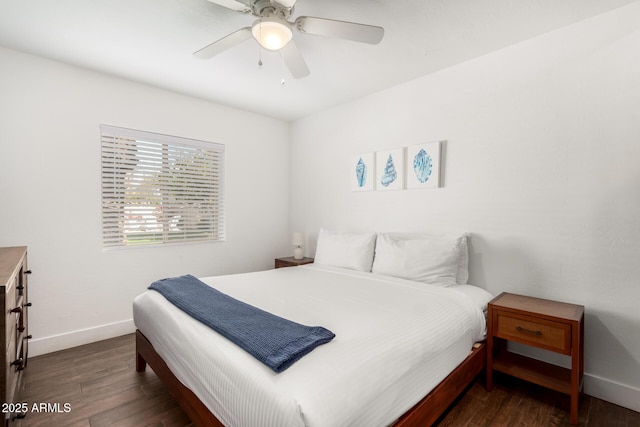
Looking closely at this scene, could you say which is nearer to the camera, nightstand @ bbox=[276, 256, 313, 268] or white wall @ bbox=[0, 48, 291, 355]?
white wall @ bbox=[0, 48, 291, 355]

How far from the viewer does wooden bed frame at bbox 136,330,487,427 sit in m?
1.38

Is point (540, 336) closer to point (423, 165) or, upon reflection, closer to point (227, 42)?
point (423, 165)

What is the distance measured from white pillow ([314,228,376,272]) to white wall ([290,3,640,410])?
0.41m

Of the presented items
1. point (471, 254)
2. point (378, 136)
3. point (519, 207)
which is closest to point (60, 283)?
point (378, 136)

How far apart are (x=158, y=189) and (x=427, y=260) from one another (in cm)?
281

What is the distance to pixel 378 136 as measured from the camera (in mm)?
3307

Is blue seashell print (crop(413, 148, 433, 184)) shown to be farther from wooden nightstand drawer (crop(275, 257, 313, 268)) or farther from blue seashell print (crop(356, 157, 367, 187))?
wooden nightstand drawer (crop(275, 257, 313, 268))

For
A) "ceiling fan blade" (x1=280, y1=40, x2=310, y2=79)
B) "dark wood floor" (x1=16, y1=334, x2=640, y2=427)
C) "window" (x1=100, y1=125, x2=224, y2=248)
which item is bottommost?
"dark wood floor" (x1=16, y1=334, x2=640, y2=427)

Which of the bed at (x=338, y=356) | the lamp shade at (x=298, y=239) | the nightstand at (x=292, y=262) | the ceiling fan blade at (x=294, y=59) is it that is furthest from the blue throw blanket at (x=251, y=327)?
the lamp shade at (x=298, y=239)

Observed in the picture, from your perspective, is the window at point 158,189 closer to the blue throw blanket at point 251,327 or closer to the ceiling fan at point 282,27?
the blue throw blanket at point 251,327

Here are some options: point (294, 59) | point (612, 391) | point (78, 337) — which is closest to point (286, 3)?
point (294, 59)

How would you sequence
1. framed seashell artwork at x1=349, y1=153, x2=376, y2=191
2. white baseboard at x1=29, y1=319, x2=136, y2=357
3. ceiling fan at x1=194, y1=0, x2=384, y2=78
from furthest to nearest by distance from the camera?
framed seashell artwork at x1=349, y1=153, x2=376, y2=191 < white baseboard at x1=29, y1=319, x2=136, y2=357 < ceiling fan at x1=194, y1=0, x2=384, y2=78

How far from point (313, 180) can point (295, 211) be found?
0.57m

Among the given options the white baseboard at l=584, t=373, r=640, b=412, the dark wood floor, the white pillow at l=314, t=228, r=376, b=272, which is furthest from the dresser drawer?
the white pillow at l=314, t=228, r=376, b=272
